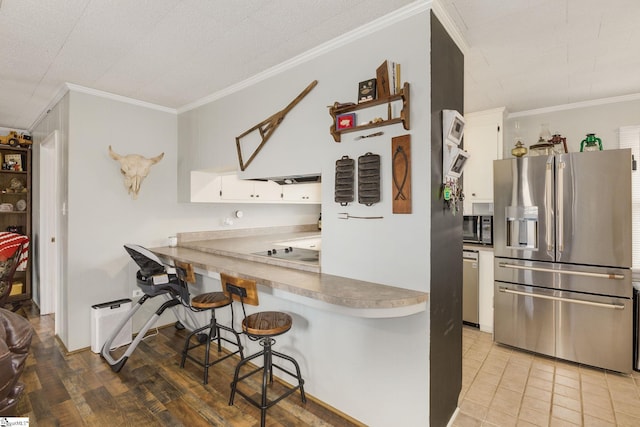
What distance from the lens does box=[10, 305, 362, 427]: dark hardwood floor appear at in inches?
82.4

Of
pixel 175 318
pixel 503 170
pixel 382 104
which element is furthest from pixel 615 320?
pixel 175 318

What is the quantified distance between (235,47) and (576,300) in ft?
11.8

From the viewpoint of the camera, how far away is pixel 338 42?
2.13 metres

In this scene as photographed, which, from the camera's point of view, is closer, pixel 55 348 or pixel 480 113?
pixel 55 348

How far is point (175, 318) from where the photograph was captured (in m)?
3.79

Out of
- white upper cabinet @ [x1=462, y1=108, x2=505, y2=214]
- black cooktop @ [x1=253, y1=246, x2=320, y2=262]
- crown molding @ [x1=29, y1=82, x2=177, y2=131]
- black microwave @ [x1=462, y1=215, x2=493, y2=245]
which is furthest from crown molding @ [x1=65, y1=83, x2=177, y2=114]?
black microwave @ [x1=462, y1=215, x2=493, y2=245]

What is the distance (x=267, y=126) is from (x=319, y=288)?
1481 mm

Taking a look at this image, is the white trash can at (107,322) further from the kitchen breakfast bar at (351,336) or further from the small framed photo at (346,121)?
the small framed photo at (346,121)

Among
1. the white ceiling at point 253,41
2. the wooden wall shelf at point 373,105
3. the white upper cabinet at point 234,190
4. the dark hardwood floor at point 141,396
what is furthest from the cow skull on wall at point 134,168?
the wooden wall shelf at point 373,105

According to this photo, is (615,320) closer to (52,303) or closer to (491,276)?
(491,276)

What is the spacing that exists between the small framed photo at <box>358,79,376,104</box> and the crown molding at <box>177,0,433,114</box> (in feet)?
1.07

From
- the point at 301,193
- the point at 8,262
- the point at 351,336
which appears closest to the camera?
the point at 351,336

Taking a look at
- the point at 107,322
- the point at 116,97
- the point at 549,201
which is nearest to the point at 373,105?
the point at 549,201

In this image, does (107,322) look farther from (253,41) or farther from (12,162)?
(12,162)
